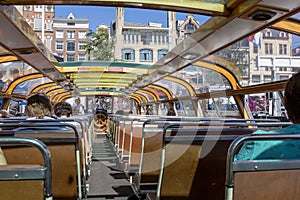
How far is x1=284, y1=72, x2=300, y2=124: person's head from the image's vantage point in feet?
6.68

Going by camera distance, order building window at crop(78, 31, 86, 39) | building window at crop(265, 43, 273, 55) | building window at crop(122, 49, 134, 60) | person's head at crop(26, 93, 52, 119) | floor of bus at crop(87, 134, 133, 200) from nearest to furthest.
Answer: person's head at crop(26, 93, 52, 119) → building window at crop(265, 43, 273, 55) → floor of bus at crop(87, 134, 133, 200) → building window at crop(122, 49, 134, 60) → building window at crop(78, 31, 86, 39)

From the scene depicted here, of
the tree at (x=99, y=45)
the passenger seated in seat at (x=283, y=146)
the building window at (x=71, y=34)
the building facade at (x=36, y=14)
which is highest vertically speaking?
the building window at (x=71, y=34)

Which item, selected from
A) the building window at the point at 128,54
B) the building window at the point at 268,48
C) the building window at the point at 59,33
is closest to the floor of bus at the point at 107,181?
the building window at the point at 268,48

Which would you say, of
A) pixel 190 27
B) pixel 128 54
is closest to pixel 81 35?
pixel 128 54

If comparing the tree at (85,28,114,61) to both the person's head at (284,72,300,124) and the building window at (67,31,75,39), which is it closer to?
the building window at (67,31,75,39)

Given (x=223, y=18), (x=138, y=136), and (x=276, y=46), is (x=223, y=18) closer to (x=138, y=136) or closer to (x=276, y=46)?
(x=276, y=46)

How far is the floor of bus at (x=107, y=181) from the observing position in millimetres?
5812

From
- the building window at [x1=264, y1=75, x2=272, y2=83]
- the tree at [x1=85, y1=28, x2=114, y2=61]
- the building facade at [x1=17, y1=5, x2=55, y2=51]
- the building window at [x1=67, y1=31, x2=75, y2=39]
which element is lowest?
the building window at [x1=264, y1=75, x2=272, y2=83]

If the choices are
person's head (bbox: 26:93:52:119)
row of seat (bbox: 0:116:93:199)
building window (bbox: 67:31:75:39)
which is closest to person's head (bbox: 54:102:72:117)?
person's head (bbox: 26:93:52:119)

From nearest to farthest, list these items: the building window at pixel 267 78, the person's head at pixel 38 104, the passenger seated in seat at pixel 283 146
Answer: the passenger seated in seat at pixel 283 146 < the person's head at pixel 38 104 < the building window at pixel 267 78

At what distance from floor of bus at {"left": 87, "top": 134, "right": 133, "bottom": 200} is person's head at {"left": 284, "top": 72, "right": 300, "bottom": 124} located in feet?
13.1

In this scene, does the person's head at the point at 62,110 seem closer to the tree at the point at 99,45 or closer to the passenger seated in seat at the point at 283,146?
the passenger seated in seat at the point at 283,146

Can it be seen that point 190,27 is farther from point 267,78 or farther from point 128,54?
point 128,54

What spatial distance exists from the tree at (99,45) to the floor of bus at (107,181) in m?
43.1
